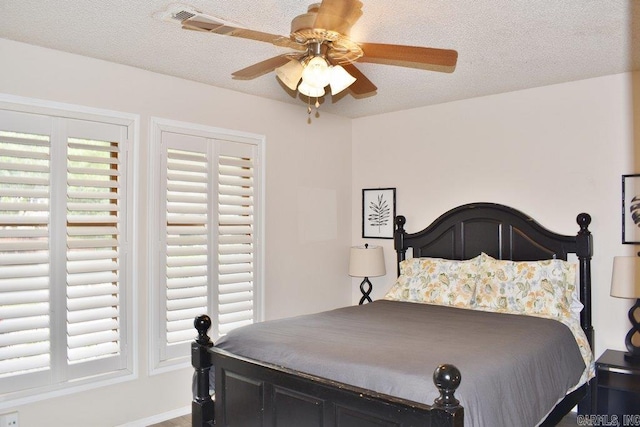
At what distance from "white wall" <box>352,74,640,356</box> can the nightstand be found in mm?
476

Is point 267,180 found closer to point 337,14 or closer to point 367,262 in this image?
point 367,262

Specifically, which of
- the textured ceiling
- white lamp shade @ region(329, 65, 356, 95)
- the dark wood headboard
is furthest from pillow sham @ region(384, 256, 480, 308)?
white lamp shade @ region(329, 65, 356, 95)

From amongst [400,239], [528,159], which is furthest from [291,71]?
[400,239]

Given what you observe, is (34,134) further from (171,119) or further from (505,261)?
(505,261)

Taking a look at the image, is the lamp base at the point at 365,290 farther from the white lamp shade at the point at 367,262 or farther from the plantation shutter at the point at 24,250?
the plantation shutter at the point at 24,250

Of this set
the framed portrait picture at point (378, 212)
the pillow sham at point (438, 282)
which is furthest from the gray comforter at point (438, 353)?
the framed portrait picture at point (378, 212)

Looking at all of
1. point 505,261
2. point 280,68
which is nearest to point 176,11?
point 280,68

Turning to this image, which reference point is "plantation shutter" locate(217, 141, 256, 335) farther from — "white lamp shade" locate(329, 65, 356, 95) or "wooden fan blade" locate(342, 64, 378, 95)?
"white lamp shade" locate(329, 65, 356, 95)

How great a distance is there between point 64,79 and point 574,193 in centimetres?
381

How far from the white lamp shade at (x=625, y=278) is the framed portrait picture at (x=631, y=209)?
0.82ft

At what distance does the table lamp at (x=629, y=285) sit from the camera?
3.47 meters

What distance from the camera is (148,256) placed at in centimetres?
378

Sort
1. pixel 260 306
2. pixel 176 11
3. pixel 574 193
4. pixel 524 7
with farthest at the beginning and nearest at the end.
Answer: pixel 260 306 < pixel 574 193 < pixel 524 7 < pixel 176 11

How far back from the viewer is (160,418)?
12.5 feet
